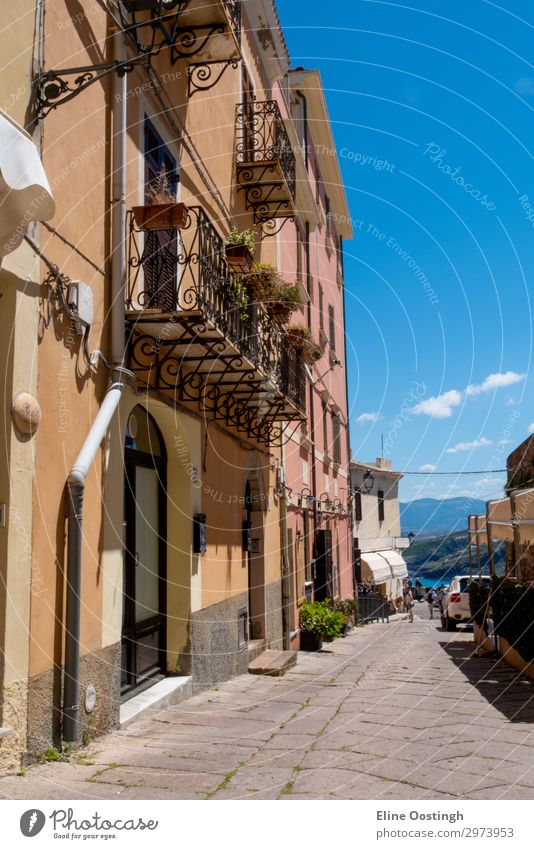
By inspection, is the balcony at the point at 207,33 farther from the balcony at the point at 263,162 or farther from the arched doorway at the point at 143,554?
the arched doorway at the point at 143,554

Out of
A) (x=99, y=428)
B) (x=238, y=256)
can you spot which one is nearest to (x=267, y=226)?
(x=238, y=256)

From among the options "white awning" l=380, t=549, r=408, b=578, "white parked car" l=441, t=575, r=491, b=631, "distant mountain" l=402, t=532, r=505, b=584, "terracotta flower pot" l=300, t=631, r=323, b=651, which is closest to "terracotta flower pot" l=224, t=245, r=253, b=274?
"distant mountain" l=402, t=532, r=505, b=584

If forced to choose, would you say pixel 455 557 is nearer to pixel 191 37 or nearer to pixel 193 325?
pixel 193 325

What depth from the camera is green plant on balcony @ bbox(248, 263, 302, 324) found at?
36.8 ft

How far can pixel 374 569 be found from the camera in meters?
31.3

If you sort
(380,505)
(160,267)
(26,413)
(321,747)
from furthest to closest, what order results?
1. (380,505)
2. (160,267)
3. (321,747)
4. (26,413)

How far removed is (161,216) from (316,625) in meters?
11.0

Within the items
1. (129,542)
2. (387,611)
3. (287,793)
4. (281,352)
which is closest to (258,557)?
(281,352)

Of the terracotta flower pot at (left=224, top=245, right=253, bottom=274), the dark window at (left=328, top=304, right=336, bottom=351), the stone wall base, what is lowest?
the stone wall base

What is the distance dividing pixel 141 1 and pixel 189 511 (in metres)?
5.23

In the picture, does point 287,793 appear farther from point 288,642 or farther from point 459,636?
point 459,636

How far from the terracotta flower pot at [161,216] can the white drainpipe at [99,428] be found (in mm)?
170

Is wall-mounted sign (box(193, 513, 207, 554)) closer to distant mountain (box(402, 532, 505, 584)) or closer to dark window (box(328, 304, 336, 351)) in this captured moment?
distant mountain (box(402, 532, 505, 584))

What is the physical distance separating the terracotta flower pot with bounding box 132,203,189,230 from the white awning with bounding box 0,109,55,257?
2.20m
